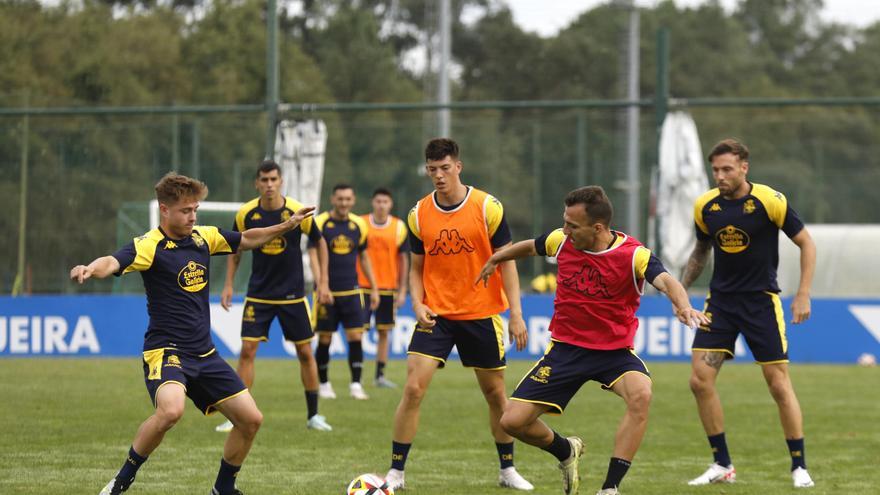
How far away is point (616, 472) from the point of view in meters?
7.20

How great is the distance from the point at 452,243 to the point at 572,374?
1397 millimetres

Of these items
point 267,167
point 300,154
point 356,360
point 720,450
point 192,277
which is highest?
point 300,154

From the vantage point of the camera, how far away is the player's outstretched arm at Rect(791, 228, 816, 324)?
27.3ft

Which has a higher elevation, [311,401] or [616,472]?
[616,472]

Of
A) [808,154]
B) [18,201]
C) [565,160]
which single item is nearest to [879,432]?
[18,201]

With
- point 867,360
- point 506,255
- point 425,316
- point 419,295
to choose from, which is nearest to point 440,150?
point 506,255

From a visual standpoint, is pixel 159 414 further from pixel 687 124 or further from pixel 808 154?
pixel 808 154

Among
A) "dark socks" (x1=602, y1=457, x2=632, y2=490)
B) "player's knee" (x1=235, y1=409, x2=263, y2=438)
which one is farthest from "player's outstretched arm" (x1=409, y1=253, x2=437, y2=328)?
"dark socks" (x1=602, y1=457, x2=632, y2=490)

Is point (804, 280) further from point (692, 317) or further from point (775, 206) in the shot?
point (692, 317)

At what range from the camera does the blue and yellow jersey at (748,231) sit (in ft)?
28.2

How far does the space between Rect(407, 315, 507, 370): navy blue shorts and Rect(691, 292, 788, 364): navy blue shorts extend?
1456 millimetres

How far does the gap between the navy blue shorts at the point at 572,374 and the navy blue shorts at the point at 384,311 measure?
24.5ft

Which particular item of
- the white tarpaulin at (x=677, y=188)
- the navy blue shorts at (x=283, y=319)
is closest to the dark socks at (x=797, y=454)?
the navy blue shorts at (x=283, y=319)

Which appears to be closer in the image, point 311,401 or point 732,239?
point 732,239
